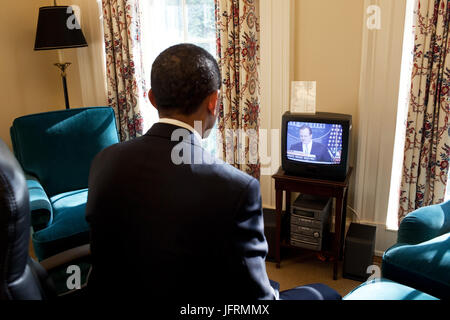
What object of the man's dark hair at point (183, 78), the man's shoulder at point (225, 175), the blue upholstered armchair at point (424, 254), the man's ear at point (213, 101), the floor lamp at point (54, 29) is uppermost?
the floor lamp at point (54, 29)

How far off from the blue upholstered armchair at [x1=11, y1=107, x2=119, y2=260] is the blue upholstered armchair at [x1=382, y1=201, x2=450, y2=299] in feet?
5.45

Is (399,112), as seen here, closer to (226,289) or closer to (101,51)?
(226,289)

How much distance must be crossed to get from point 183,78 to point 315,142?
4.85 feet

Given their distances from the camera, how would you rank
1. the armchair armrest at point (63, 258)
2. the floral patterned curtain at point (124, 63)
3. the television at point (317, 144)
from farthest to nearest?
the floral patterned curtain at point (124, 63) → the television at point (317, 144) → the armchair armrest at point (63, 258)

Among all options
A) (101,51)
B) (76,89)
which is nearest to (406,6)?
(101,51)

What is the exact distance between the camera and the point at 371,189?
2.62m

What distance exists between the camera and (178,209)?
970 millimetres

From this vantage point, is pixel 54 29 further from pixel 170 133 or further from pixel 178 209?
pixel 178 209

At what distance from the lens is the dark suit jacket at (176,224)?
972 mm

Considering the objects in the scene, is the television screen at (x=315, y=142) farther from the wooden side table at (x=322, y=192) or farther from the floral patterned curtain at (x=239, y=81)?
the floral patterned curtain at (x=239, y=81)

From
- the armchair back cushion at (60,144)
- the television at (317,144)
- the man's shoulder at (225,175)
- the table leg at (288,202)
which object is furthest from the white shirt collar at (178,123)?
the armchair back cushion at (60,144)

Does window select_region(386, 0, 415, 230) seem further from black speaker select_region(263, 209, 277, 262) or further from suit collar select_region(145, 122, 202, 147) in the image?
suit collar select_region(145, 122, 202, 147)

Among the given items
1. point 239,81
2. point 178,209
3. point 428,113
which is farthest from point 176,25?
point 178,209

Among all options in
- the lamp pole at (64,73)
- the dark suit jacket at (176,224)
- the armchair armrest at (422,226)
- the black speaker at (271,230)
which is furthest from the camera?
the lamp pole at (64,73)
